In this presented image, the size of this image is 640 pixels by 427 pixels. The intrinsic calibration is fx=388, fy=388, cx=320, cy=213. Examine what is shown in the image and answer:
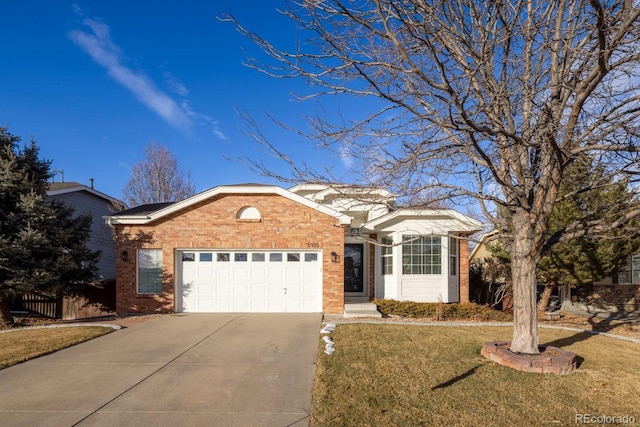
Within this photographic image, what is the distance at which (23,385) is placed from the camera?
18.8 feet

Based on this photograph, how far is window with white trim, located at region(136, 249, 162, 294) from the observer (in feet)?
40.6

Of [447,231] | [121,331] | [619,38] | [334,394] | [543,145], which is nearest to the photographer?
[619,38]

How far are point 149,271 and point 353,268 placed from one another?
759 centimetres

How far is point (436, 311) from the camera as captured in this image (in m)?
12.1

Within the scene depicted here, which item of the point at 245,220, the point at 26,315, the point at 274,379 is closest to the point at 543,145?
the point at 274,379

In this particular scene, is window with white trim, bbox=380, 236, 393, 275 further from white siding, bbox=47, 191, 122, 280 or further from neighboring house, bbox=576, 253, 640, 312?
white siding, bbox=47, 191, 122, 280

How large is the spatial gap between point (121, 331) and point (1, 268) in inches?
152

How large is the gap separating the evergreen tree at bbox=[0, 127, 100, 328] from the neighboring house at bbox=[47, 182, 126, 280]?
5.76m

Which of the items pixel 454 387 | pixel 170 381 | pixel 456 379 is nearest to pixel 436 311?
pixel 456 379

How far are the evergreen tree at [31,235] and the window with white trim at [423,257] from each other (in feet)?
33.4

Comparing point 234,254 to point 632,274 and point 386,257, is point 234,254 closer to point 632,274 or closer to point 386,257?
point 386,257

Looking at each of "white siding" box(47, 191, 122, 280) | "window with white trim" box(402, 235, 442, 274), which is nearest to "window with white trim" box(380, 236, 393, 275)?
"window with white trim" box(402, 235, 442, 274)

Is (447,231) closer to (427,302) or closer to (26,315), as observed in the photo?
(427,302)

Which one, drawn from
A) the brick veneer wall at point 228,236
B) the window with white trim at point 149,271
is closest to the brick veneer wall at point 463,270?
the brick veneer wall at point 228,236
